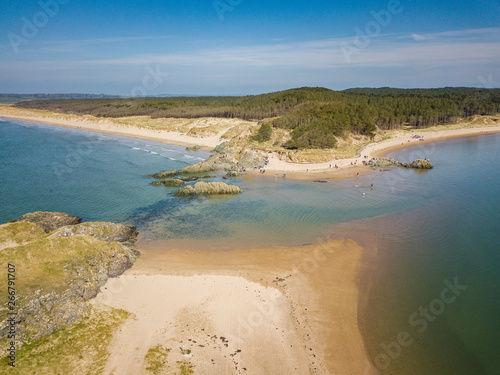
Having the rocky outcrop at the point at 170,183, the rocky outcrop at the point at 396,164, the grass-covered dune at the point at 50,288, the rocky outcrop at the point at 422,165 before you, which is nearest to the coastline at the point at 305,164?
the rocky outcrop at the point at 396,164

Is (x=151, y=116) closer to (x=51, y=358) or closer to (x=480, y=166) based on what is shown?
(x=480, y=166)

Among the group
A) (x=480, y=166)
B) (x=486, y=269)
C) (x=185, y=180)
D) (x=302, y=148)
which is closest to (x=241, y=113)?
(x=302, y=148)

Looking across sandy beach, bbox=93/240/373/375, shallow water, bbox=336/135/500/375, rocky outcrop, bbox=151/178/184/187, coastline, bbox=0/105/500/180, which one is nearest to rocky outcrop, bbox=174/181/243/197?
rocky outcrop, bbox=151/178/184/187

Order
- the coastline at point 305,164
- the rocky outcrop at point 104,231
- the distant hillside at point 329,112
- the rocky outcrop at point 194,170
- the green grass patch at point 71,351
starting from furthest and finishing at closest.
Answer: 1. the distant hillside at point 329,112
2. the coastline at point 305,164
3. the rocky outcrop at point 194,170
4. the rocky outcrop at point 104,231
5. the green grass patch at point 71,351

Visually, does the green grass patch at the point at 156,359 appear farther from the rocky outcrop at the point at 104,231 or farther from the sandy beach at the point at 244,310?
the rocky outcrop at the point at 104,231

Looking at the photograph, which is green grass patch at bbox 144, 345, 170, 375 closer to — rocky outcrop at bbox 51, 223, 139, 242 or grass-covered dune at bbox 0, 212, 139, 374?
grass-covered dune at bbox 0, 212, 139, 374

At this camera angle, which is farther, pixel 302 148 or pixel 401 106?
pixel 401 106
